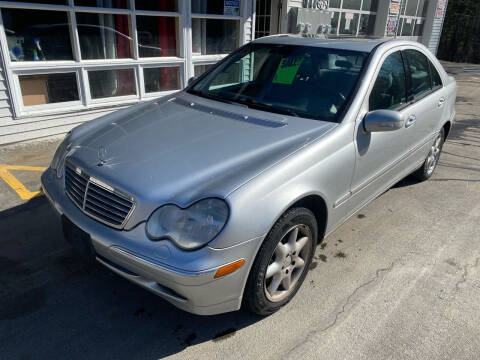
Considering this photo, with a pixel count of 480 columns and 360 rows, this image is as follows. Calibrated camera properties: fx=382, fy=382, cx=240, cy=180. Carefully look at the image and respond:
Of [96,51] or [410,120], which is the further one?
[96,51]

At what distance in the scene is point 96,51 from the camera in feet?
19.8

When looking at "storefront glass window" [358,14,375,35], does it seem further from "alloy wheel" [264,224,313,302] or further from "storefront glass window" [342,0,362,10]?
"alloy wheel" [264,224,313,302]

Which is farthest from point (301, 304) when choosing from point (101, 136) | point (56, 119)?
point (56, 119)

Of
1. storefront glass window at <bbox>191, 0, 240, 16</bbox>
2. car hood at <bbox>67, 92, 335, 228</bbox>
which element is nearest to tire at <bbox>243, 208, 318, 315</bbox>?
car hood at <bbox>67, 92, 335, 228</bbox>

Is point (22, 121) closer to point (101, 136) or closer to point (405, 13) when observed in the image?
point (101, 136)

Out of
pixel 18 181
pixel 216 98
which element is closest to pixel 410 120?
pixel 216 98

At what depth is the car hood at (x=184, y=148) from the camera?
2.12m

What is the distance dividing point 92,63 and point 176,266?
4.95m

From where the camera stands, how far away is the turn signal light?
196 centimetres

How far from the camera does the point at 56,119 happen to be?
568 centimetres

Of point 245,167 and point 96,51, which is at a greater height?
point 96,51

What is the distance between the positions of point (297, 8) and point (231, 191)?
8325mm

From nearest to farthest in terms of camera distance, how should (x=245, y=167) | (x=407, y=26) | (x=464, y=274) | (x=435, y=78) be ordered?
(x=245, y=167)
(x=464, y=274)
(x=435, y=78)
(x=407, y=26)

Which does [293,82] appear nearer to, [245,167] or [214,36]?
[245,167]
